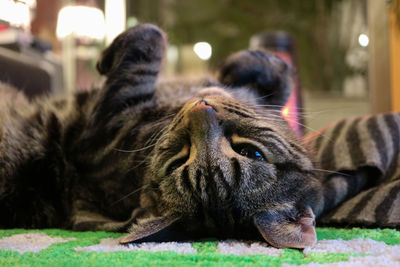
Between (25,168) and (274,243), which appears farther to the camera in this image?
(25,168)

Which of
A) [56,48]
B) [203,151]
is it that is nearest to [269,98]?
[203,151]

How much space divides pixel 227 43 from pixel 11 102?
2.81 m

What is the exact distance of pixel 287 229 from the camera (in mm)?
1138

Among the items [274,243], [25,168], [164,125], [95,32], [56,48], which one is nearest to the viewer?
[274,243]

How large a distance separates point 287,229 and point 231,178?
0.68 feet

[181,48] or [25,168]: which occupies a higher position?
[181,48]

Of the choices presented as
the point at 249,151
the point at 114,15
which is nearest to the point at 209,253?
the point at 249,151

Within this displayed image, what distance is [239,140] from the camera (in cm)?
125

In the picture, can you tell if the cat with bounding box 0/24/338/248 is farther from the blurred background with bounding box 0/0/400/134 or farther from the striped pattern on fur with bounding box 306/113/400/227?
the blurred background with bounding box 0/0/400/134

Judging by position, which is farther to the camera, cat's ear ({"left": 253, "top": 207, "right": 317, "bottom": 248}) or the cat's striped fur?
the cat's striped fur

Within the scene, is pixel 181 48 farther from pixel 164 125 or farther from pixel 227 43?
pixel 164 125

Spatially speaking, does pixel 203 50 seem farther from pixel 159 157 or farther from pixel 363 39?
pixel 159 157

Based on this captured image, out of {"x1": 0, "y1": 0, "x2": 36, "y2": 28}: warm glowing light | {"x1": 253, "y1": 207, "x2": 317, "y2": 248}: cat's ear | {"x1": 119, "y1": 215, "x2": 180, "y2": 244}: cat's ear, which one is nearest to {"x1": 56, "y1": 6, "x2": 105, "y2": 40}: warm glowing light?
{"x1": 0, "y1": 0, "x2": 36, "y2": 28}: warm glowing light

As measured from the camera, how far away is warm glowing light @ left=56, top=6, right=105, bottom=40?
4367 millimetres
